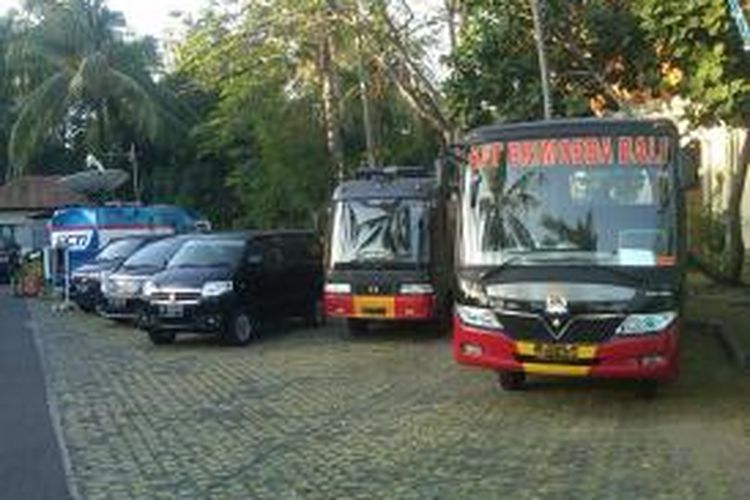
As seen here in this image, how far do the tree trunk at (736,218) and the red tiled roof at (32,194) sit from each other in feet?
134

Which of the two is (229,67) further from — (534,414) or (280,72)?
(534,414)

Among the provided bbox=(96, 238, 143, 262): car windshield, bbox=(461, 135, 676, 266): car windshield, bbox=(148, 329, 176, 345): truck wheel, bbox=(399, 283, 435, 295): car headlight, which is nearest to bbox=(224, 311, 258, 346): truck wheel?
bbox=(148, 329, 176, 345): truck wheel

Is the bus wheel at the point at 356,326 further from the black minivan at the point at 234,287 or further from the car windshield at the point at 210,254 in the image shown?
the car windshield at the point at 210,254

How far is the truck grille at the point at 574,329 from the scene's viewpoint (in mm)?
12672

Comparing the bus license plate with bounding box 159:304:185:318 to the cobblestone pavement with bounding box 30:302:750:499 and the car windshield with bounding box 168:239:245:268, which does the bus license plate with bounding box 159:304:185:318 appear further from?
the cobblestone pavement with bounding box 30:302:750:499

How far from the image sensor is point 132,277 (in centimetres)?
2386

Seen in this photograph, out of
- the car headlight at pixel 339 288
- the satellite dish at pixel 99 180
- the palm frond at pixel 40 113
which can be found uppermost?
the palm frond at pixel 40 113

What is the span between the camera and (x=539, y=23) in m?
20.3

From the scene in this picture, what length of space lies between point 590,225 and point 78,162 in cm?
5330

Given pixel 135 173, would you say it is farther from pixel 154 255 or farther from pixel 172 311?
pixel 172 311

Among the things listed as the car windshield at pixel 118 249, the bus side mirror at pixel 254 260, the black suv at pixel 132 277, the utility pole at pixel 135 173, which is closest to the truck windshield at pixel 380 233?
the bus side mirror at pixel 254 260

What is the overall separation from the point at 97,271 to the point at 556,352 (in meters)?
15.8

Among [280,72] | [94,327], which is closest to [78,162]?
[280,72]

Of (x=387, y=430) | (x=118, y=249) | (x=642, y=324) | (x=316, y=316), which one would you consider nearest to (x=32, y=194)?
(x=118, y=249)
